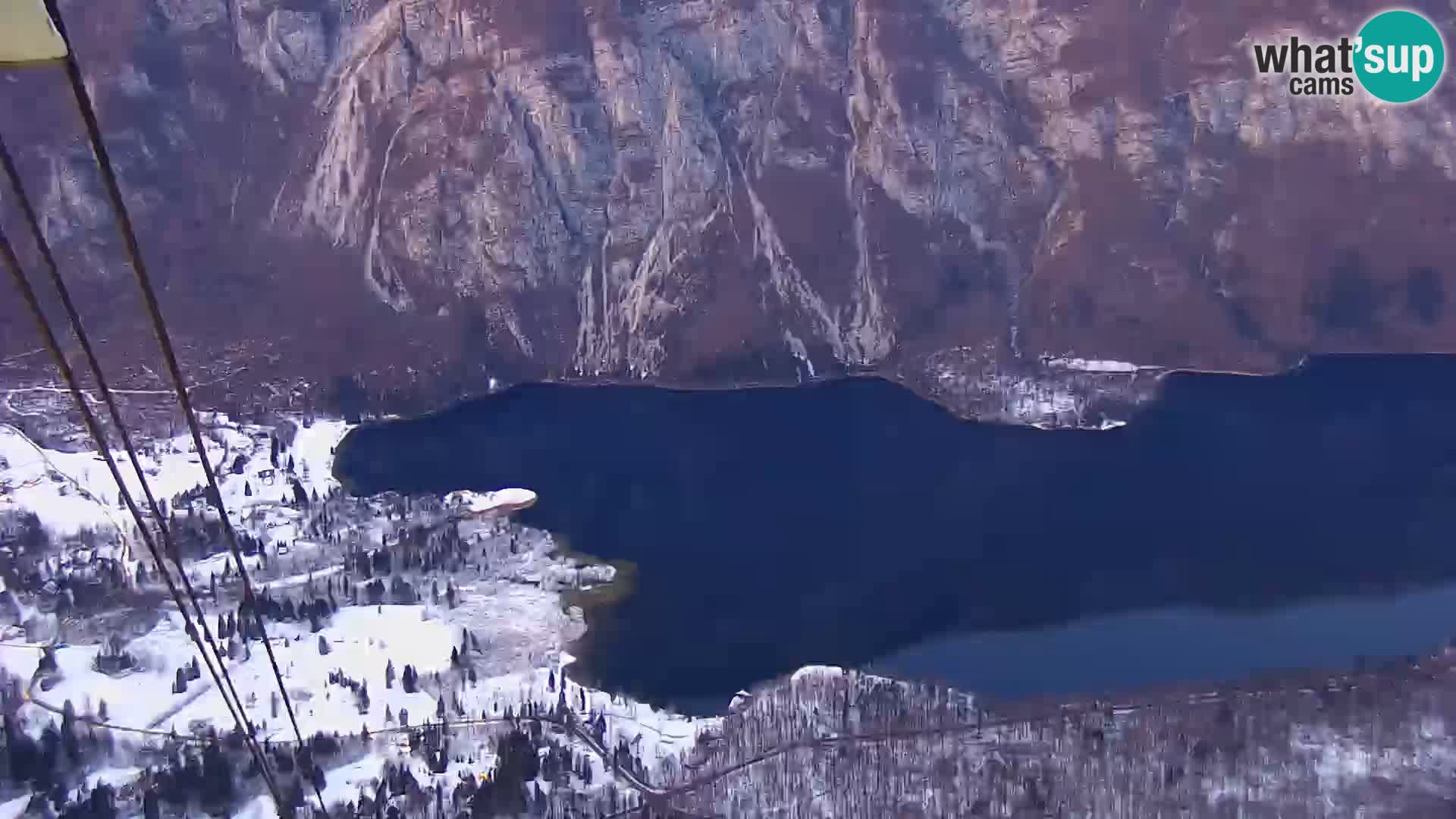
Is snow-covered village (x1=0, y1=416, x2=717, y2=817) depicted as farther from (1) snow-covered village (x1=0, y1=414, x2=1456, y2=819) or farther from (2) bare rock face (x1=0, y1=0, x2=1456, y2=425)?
(2) bare rock face (x1=0, y1=0, x2=1456, y2=425)

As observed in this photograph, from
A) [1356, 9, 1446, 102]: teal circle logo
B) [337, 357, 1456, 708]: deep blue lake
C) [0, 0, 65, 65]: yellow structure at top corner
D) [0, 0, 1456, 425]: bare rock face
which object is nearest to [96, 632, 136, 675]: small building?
[337, 357, 1456, 708]: deep blue lake

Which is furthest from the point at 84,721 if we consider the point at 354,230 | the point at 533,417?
the point at 354,230

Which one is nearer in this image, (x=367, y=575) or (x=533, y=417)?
(x=367, y=575)

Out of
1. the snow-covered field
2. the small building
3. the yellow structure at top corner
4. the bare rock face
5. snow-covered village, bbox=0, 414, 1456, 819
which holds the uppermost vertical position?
the bare rock face

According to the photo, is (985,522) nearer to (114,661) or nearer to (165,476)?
(114,661)

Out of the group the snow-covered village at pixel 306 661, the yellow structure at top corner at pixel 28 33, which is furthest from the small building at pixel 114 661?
the yellow structure at top corner at pixel 28 33

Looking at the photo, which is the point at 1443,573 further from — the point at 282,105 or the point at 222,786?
the point at 282,105
